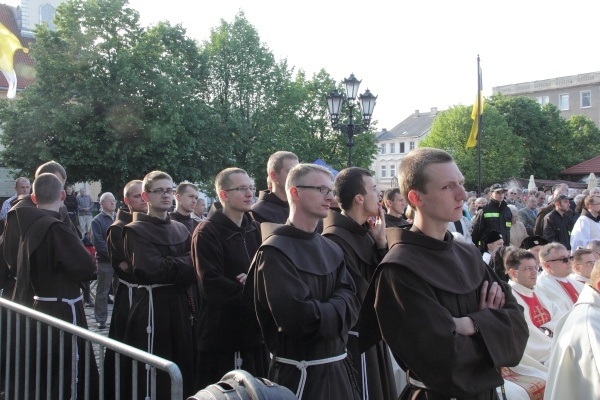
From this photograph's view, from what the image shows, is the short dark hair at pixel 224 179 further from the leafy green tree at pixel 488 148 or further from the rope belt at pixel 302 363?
the leafy green tree at pixel 488 148

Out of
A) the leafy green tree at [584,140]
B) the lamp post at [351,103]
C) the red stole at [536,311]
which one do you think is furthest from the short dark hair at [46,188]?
the leafy green tree at [584,140]

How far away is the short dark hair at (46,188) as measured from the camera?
5992mm

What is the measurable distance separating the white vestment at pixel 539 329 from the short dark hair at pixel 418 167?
291cm

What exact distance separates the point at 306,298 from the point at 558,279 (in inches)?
171

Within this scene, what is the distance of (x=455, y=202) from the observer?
9.84 ft

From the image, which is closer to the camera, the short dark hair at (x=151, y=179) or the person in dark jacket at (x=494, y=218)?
the short dark hair at (x=151, y=179)

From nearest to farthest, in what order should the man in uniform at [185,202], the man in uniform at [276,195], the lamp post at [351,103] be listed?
the man in uniform at [276,195]
the man in uniform at [185,202]
the lamp post at [351,103]

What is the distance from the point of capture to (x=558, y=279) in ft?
23.2

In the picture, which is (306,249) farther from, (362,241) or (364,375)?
(364,375)

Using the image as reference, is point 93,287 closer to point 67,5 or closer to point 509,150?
point 67,5

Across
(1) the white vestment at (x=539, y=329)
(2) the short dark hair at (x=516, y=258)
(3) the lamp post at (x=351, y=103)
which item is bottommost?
(1) the white vestment at (x=539, y=329)

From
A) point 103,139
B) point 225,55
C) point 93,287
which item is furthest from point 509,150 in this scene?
point 93,287

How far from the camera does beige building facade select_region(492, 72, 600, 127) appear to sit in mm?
74000

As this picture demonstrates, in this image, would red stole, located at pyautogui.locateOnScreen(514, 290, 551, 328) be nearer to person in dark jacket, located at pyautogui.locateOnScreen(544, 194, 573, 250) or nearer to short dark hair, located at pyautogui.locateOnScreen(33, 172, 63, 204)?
short dark hair, located at pyautogui.locateOnScreen(33, 172, 63, 204)
